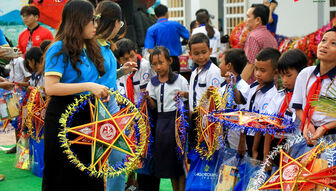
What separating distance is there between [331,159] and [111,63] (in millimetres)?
1863

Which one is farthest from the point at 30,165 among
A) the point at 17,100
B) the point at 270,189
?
the point at 270,189

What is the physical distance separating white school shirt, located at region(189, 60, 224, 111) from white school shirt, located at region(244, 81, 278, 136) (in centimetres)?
38

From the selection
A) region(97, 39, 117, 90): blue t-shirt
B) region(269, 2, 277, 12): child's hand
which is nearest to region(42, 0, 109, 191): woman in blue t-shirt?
region(97, 39, 117, 90): blue t-shirt

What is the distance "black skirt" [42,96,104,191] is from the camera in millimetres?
3264

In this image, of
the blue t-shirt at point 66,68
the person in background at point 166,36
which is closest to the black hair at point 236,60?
the blue t-shirt at point 66,68

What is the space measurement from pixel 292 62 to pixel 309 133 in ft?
2.61

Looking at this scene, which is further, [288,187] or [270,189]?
[270,189]

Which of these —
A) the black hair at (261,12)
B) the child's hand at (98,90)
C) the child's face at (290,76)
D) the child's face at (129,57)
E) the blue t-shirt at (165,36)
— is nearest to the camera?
the child's hand at (98,90)

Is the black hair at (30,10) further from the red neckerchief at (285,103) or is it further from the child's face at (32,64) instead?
the red neckerchief at (285,103)

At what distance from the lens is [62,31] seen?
11.0 feet

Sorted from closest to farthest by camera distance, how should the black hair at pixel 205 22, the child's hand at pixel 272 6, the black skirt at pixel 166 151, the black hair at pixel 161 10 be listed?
the black skirt at pixel 166 151, the child's hand at pixel 272 6, the black hair at pixel 161 10, the black hair at pixel 205 22

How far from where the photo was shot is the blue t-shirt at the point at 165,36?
8031 millimetres

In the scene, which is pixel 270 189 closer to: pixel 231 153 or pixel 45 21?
pixel 231 153

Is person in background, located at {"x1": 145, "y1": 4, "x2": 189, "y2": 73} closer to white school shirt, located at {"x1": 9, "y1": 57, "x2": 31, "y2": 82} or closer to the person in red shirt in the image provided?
the person in red shirt
